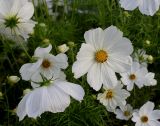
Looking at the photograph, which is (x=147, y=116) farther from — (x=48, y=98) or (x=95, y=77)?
(x=48, y=98)

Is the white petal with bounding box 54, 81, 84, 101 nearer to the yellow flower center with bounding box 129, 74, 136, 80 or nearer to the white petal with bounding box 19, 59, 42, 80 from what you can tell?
the white petal with bounding box 19, 59, 42, 80

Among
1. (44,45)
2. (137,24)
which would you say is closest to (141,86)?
(137,24)

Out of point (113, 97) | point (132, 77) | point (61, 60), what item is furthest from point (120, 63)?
point (132, 77)

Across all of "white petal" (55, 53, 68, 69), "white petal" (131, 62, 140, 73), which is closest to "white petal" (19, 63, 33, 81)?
"white petal" (55, 53, 68, 69)

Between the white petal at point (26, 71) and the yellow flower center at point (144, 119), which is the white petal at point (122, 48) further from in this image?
the yellow flower center at point (144, 119)

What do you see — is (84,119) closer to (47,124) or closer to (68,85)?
(47,124)

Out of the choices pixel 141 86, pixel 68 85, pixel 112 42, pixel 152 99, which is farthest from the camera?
pixel 152 99

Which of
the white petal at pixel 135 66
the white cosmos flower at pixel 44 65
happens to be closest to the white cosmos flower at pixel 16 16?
the white cosmos flower at pixel 44 65
